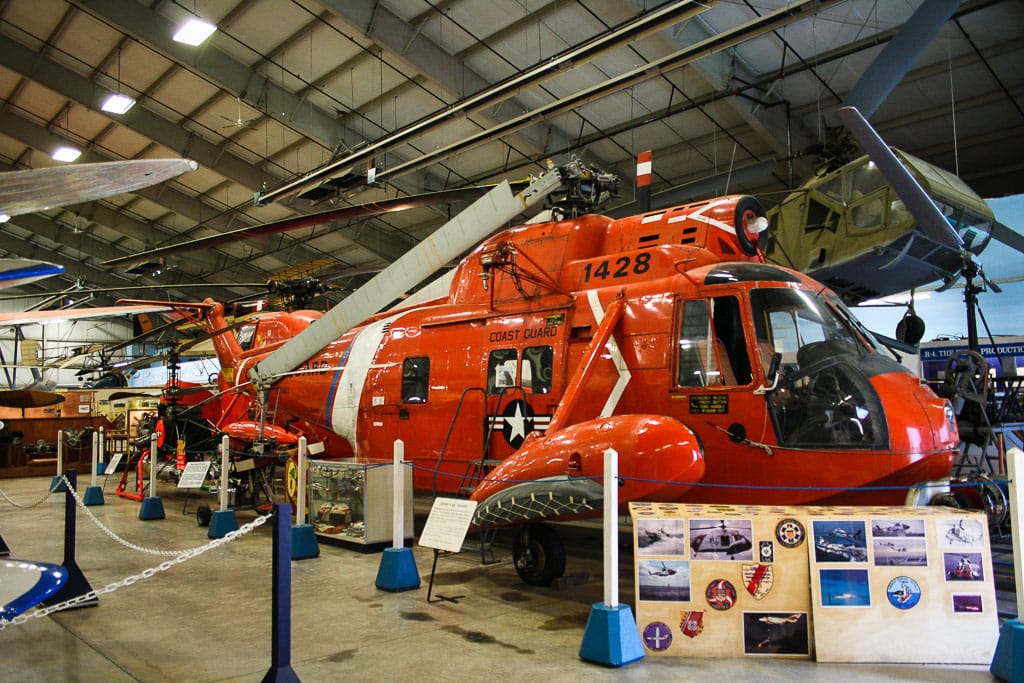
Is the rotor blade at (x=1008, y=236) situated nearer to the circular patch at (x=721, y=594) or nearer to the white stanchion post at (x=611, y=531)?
the circular patch at (x=721, y=594)

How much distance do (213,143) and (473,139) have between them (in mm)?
11622

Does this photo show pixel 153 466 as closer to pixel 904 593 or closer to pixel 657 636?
pixel 657 636

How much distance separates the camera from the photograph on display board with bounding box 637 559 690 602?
470 centimetres

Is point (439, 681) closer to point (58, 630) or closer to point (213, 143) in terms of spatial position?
point (58, 630)

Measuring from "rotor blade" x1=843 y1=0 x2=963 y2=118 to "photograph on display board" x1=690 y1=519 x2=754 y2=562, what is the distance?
6.52 meters

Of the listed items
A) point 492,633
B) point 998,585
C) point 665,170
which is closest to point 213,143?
point 665,170

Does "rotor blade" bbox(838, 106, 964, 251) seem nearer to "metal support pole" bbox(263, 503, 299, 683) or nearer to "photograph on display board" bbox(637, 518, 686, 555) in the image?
"photograph on display board" bbox(637, 518, 686, 555)

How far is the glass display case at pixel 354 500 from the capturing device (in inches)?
308

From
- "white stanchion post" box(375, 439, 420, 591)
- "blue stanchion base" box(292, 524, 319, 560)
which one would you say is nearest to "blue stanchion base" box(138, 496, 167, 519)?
"blue stanchion base" box(292, 524, 319, 560)

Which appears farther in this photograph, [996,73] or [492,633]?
[996,73]

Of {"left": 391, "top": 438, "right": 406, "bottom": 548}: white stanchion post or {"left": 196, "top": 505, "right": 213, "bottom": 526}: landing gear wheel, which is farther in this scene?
{"left": 196, "top": 505, "right": 213, "bottom": 526}: landing gear wheel

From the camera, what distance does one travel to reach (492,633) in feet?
17.6

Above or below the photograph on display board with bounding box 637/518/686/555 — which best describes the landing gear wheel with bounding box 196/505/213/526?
below

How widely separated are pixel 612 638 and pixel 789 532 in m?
1.29
